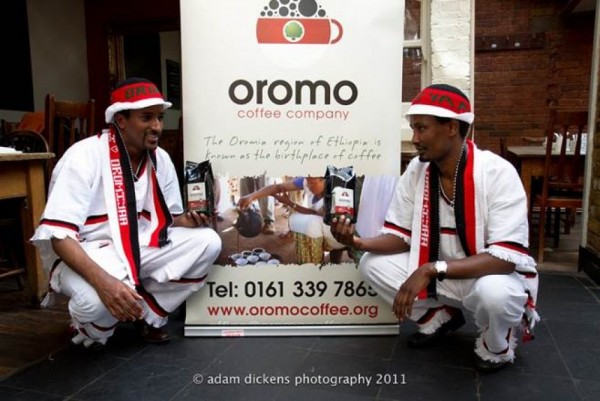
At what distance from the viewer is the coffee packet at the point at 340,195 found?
2.07 m

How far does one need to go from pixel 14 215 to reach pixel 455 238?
2674 mm

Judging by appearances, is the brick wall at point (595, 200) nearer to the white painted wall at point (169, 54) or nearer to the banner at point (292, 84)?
the banner at point (292, 84)

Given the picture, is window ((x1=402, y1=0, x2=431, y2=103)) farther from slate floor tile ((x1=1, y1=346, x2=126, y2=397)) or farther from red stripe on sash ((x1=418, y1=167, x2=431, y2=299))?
slate floor tile ((x1=1, y1=346, x2=126, y2=397))

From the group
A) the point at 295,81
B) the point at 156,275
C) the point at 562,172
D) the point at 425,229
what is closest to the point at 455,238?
the point at 425,229

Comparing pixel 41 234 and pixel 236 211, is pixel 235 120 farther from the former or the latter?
pixel 41 234

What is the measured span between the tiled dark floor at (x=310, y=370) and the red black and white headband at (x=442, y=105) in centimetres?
106

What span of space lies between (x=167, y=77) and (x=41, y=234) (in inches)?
243

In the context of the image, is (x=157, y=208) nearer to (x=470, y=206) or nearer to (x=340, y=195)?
(x=340, y=195)

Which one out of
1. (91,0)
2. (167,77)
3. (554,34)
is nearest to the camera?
(91,0)

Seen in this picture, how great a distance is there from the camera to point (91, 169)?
2.20 meters

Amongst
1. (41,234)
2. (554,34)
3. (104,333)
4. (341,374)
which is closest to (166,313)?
(104,333)

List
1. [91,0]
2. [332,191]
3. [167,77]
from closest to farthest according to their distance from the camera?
[332,191], [91,0], [167,77]

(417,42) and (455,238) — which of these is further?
(417,42)

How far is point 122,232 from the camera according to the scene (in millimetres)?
2230
